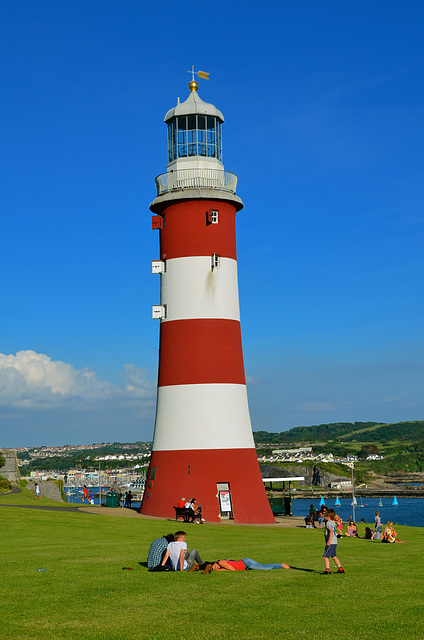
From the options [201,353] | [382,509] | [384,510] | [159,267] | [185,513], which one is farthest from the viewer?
[382,509]

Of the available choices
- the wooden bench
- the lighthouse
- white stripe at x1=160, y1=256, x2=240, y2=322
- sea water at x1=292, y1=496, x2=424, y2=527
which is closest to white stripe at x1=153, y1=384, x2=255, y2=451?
the lighthouse

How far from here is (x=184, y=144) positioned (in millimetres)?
34344

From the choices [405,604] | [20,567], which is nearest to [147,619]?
[405,604]

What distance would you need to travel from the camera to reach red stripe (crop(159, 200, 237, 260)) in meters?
32.8

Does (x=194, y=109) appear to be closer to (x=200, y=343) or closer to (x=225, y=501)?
(x=200, y=343)

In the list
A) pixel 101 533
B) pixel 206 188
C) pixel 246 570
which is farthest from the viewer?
pixel 206 188

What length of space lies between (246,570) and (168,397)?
1712 cm

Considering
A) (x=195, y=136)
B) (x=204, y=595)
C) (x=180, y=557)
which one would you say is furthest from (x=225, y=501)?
(x=204, y=595)

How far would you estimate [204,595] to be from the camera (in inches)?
493

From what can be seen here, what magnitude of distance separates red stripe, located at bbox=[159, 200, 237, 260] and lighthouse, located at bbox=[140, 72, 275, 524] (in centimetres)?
5

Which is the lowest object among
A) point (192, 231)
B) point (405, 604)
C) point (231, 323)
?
point (405, 604)

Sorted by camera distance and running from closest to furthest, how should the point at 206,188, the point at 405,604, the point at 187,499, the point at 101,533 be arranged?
the point at 405,604 → the point at 101,533 → the point at 187,499 → the point at 206,188

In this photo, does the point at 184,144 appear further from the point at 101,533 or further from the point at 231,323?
the point at 101,533

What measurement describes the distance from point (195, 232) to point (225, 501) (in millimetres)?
11939
